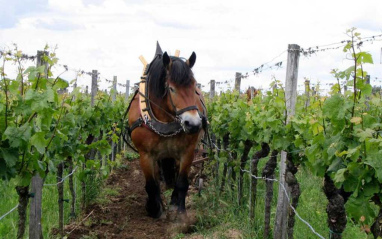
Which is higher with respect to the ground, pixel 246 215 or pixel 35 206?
pixel 35 206

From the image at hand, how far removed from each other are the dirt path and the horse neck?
126 cm

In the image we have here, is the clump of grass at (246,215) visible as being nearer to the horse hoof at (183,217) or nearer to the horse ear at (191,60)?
the horse hoof at (183,217)

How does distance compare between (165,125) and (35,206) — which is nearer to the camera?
(35,206)

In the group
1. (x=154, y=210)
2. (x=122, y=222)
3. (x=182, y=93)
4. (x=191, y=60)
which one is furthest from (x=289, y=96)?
(x=122, y=222)

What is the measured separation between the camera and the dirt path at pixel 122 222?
4.67 metres

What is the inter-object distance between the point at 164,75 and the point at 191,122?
2.95 feet

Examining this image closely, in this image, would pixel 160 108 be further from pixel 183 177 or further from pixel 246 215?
pixel 246 215

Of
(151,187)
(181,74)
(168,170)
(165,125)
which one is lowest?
(151,187)

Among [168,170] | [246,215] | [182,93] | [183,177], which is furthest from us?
[168,170]

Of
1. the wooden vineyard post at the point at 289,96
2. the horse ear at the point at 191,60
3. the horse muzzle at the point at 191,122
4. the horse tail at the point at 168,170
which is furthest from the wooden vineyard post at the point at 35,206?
the horse tail at the point at 168,170

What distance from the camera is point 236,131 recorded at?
5.45 metres

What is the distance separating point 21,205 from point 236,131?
310 centimetres

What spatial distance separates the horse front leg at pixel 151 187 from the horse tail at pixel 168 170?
74 cm

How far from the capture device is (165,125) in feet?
16.7
